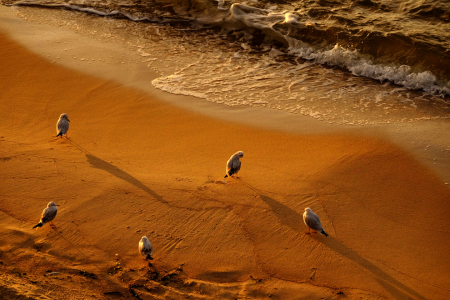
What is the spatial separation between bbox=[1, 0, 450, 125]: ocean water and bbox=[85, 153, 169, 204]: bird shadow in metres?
3.02

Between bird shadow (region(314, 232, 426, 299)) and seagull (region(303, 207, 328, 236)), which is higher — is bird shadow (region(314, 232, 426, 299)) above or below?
below

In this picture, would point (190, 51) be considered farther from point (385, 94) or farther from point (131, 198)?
point (131, 198)

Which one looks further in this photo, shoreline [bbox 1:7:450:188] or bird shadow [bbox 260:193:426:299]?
shoreline [bbox 1:7:450:188]

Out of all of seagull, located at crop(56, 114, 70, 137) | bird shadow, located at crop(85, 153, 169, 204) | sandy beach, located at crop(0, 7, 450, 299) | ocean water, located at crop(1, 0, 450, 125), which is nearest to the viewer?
sandy beach, located at crop(0, 7, 450, 299)

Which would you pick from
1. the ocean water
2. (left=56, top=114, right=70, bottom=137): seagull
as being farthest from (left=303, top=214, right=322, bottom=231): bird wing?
(left=56, top=114, right=70, bottom=137): seagull

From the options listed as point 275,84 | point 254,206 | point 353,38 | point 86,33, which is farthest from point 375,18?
point 254,206

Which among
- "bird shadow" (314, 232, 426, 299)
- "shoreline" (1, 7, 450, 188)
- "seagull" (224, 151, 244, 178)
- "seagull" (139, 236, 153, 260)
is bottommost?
"bird shadow" (314, 232, 426, 299)

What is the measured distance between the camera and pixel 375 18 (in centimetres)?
1336

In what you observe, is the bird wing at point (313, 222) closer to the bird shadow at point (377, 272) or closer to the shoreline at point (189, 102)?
the bird shadow at point (377, 272)

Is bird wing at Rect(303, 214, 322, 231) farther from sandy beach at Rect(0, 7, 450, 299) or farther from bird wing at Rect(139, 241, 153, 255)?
bird wing at Rect(139, 241, 153, 255)

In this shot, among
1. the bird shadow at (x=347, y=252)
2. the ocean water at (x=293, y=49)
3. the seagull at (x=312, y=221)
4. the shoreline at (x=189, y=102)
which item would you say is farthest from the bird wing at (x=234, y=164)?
the ocean water at (x=293, y=49)

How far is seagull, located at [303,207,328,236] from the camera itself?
5.46 meters

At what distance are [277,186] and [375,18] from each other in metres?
9.14

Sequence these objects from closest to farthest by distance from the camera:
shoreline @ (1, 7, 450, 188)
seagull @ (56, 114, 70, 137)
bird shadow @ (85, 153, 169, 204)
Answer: bird shadow @ (85, 153, 169, 204) → seagull @ (56, 114, 70, 137) → shoreline @ (1, 7, 450, 188)
